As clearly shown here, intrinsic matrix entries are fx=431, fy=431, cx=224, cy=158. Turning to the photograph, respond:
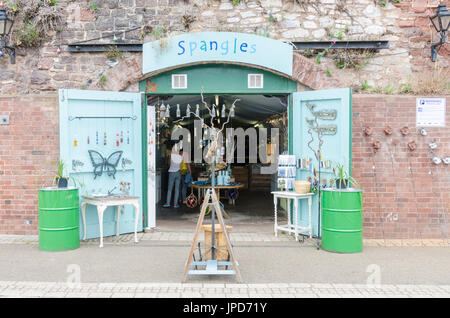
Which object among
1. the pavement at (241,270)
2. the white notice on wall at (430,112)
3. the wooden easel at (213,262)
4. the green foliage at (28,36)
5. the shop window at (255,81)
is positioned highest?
the green foliage at (28,36)

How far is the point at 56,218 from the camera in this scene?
629 cm

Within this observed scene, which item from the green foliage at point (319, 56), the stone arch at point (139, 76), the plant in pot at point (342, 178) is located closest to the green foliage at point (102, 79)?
the stone arch at point (139, 76)

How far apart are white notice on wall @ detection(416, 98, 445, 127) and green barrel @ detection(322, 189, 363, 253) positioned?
2.13 m

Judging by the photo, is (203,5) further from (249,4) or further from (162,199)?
(162,199)

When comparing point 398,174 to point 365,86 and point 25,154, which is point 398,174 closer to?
point 365,86

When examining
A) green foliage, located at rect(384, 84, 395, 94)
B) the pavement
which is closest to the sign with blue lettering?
green foliage, located at rect(384, 84, 395, 94)

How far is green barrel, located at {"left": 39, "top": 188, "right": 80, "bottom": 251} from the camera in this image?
20.6 feet

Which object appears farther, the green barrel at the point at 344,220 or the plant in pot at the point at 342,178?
the plant in pot at the point at 342,178

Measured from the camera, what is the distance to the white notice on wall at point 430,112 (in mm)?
7324

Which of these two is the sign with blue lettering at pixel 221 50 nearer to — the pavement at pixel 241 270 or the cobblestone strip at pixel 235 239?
the cobblestone strip at pixel 235 239

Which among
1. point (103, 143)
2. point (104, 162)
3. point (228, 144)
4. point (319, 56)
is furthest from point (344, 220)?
point (228, 144)

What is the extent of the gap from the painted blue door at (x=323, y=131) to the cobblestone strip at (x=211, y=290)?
2.44 m

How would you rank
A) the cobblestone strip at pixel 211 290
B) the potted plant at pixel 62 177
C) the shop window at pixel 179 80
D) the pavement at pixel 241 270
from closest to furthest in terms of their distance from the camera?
the cobblestone strip at pixel 211 290
the pavement at pixel 241 270
the potted plant at pixel 62 177
the shop window at pixel 179 80

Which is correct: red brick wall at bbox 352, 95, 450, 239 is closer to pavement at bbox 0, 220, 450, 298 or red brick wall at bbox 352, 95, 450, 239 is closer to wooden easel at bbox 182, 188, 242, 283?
pavement at bbox 0, 220, 450, 298
